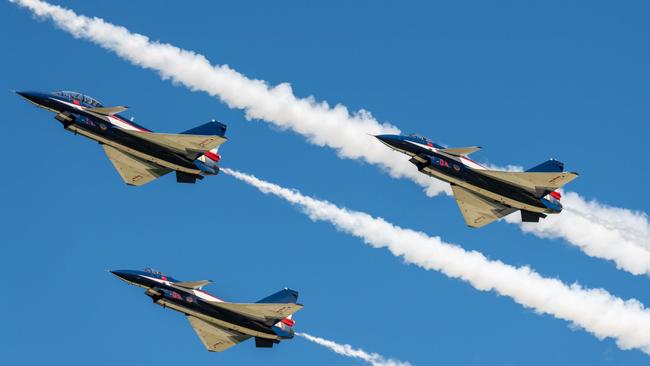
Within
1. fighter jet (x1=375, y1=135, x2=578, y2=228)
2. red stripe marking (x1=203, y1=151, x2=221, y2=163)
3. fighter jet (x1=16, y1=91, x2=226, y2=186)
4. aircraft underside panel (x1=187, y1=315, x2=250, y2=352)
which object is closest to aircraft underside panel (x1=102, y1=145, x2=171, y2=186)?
fighter jet (x1=16, y1=91, x2=226, y2=186)

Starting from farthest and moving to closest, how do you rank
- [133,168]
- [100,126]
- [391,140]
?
[133,168], [391,140], [100,126]

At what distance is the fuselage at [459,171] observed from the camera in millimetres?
137625

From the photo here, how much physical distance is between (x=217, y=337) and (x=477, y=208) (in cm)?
1963

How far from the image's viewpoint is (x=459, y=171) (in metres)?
138

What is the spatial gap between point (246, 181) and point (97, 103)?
40.3ft

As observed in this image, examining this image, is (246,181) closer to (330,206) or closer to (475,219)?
(330,206)

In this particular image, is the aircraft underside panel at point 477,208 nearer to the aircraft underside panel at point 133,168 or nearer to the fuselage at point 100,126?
the fuselage at point 100,126

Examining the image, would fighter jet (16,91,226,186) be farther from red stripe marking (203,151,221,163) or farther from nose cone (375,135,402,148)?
nose cone (375,135,402,148)

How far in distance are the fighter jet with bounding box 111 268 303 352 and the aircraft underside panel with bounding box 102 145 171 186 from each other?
7621mm

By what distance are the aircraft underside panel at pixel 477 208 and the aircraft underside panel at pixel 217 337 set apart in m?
17.1

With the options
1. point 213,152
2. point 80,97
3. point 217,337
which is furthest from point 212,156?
point 217,337

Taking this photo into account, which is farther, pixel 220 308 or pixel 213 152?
pixel 213 152

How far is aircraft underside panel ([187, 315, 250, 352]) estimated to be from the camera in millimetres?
138000

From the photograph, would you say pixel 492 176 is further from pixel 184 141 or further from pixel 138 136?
pixel 138 136
